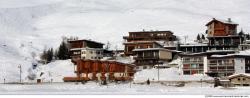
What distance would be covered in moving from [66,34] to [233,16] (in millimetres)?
12538

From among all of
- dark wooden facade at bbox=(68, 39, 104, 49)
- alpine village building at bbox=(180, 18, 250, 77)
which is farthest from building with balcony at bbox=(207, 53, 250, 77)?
dark wooden facade at bbox=(68, 39, 104, 49)

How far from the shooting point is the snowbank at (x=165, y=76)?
126 feet

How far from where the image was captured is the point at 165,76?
3972 cm

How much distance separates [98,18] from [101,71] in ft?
61.8

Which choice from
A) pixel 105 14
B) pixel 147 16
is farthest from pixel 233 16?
pixel 105 14

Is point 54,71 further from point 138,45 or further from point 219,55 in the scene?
point 219,55

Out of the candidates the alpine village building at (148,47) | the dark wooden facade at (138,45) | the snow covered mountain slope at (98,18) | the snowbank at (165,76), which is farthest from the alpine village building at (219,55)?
the snow covered mountain slope at (98,18)

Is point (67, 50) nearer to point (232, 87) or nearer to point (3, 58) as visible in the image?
point (3, 58)

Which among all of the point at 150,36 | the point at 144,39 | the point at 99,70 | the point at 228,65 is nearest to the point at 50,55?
the point at 99,70

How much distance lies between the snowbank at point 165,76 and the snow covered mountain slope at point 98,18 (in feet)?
23.7

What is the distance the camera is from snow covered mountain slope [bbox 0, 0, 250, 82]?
49.4 meters

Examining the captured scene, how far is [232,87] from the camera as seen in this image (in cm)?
3350

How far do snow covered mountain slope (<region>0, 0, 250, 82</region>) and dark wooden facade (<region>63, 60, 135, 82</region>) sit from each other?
5.49 meters

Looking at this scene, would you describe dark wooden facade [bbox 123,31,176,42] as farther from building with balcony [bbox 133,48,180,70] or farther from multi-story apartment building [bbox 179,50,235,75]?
multi-story apartment building [bbox 179,50,235,75]
